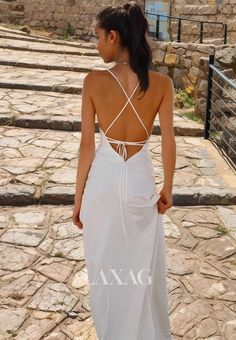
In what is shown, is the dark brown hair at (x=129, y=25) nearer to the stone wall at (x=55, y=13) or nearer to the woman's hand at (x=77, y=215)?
the woman's hand at (x=77, y=215)

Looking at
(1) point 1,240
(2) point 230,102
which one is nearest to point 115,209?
(1) point 1,240

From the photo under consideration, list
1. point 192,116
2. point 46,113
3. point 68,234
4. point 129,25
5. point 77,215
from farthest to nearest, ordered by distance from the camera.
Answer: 1. point 192,116
2. point 46,113
3. point 68,234
4. point 77,215
5. point 129,25

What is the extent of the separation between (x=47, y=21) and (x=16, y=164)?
1337 cm

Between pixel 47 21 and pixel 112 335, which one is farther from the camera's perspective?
pixel 47 21

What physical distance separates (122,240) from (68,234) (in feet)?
5.68

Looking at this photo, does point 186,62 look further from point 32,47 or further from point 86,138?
point 86,138

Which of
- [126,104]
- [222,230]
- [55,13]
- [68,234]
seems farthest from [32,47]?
[126,104]

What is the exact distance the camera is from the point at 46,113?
21.7ft

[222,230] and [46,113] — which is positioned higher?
[46,113]

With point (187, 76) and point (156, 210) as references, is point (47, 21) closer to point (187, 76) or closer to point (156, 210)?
point (187, 76)

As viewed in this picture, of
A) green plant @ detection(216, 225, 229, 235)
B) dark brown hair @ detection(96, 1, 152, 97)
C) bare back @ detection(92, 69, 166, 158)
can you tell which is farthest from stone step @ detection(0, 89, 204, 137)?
dark brown hair @ detection(96, 1, 152, 97)

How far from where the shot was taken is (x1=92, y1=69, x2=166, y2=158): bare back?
1853 millimetres

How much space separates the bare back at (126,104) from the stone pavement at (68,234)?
1302 mm

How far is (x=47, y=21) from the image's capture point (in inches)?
665
